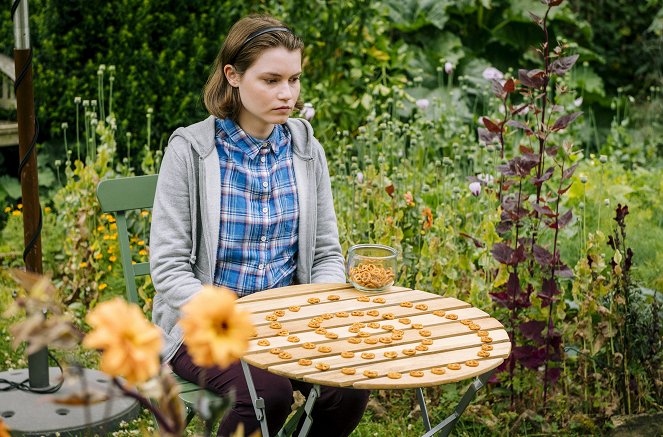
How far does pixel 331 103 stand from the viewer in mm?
5730

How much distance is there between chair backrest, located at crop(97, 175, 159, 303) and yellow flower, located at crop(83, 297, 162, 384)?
1971 millimetres

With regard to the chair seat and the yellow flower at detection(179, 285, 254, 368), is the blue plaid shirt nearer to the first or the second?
the chair seat

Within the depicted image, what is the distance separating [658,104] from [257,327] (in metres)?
5.63

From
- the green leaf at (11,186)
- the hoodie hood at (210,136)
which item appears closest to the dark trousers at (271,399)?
the hoodie hood at (210,136)

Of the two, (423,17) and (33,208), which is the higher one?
(423,17)

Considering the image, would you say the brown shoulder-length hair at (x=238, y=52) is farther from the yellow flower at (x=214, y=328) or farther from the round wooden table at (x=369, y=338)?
the yellow flower at (x=214, y=328)

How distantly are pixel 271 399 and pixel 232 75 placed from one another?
0.97 meters

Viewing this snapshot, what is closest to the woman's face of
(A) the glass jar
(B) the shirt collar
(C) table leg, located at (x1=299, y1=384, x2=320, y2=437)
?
(B) the shirt collar

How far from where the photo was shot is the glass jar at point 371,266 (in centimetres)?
257

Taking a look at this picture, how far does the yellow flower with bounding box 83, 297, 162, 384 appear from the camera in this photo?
807 mm

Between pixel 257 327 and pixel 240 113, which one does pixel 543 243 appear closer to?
pixel 240 113

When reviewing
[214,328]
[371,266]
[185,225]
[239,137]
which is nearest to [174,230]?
[185,225]

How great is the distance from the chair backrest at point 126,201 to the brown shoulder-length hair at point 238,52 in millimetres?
325

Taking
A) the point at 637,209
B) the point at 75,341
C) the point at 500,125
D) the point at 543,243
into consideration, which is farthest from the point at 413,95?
the point at 75,341
